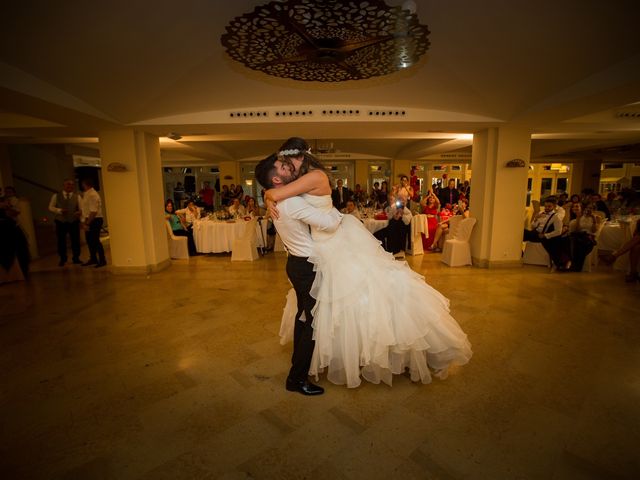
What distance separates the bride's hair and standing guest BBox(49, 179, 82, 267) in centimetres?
632

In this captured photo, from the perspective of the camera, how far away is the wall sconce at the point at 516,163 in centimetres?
582

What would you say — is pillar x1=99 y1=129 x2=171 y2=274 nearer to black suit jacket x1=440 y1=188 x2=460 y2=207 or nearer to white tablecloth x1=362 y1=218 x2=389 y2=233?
white tablecloth x1=362 y1=218 x2=389 y2=233

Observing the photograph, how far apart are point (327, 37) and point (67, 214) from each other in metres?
6.59

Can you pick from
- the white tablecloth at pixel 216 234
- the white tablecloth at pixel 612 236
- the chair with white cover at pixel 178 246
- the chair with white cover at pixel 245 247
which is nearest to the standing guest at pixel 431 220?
the white tablecloth at pixel 612 236

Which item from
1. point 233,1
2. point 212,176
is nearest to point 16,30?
point 233,1

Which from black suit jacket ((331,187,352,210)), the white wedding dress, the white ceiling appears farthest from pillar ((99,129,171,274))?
the white wedding dress

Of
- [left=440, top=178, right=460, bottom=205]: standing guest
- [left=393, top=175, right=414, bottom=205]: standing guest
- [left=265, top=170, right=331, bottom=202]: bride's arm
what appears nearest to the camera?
[left=265, top=170, right=331, bottom=202]: bride's arm

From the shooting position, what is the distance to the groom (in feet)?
6.63

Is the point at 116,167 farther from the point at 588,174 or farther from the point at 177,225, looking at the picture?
the point at 588,174

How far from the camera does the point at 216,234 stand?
736cm

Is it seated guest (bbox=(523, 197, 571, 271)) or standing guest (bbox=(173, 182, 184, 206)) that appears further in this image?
standing guest (bbox=(173, 182, 184, 206))

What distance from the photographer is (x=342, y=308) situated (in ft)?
7.10

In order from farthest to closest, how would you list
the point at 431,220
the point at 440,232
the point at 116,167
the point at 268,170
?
the point at 431,220 < the point at 440,232 < the point at 116,167 < the point at 268,170

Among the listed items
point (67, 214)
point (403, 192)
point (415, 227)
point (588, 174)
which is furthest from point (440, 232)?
point (588, 174)
